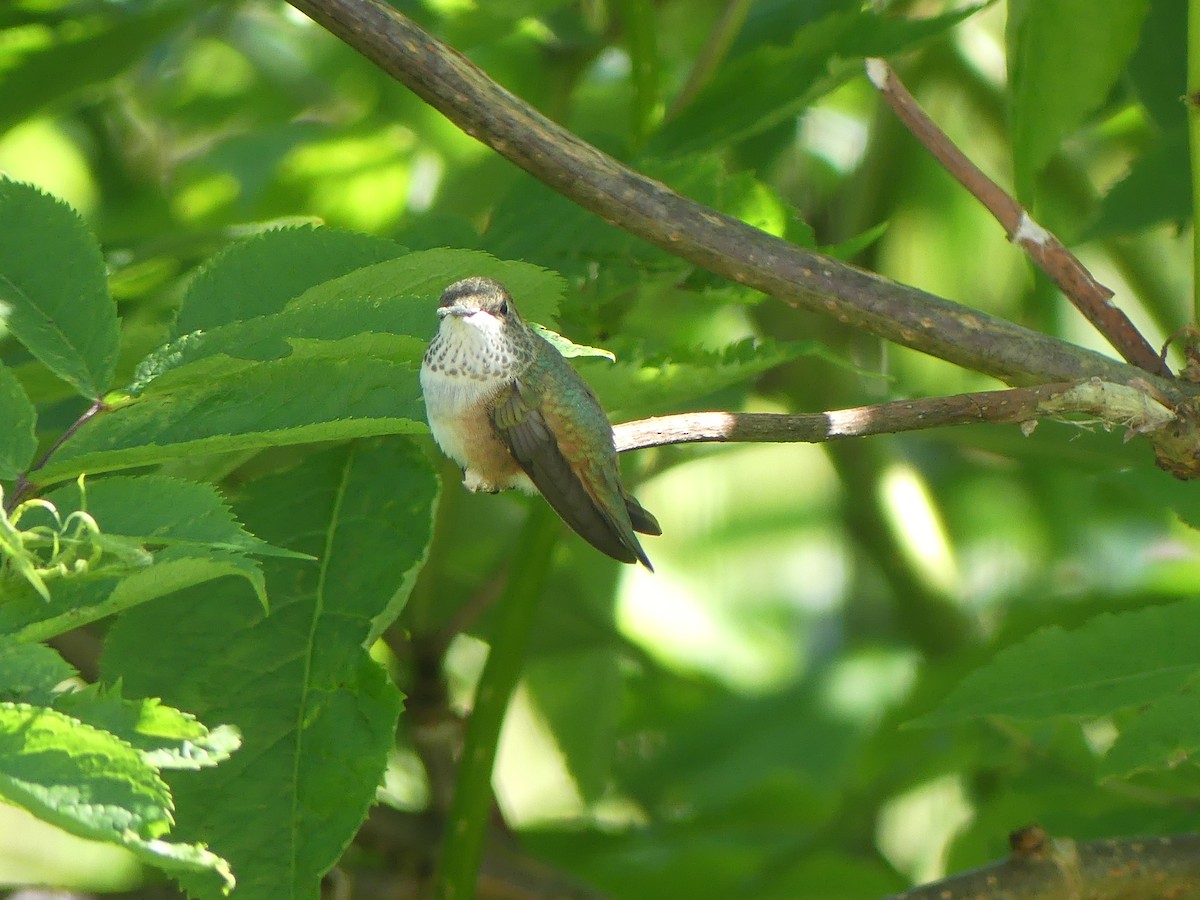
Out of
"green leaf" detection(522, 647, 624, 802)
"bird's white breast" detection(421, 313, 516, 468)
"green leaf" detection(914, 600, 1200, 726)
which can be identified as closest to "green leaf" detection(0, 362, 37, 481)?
"bird's white breast" detection(421, 313, 516, 468)

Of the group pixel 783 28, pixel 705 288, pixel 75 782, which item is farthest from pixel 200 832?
pixel 783 28

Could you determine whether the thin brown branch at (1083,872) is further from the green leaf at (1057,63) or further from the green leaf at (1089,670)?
the green leaf at (1057,63)

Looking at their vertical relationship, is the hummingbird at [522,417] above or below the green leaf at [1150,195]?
below

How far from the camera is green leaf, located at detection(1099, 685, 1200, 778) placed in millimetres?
1460

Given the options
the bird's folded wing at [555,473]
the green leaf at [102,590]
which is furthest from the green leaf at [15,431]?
the bird's folded wing at [555,473]

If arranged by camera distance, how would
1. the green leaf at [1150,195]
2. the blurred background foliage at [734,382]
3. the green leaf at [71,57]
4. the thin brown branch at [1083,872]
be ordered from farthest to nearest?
the green leaf at [71,57] < the green leaf at [1150,195] < the blurred background foliage at [734,382] < the thin brown branch at [1083,872]

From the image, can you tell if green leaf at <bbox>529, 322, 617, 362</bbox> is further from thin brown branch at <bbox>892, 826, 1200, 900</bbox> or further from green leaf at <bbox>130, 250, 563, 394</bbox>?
thin brown branch at <bbox>892, 826, 1200, 900</bbox>

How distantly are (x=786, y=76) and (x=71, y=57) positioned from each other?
4.28ft

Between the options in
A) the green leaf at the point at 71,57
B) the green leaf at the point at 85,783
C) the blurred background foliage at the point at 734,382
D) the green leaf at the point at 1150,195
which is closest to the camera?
the green leaf at the point at 85,783

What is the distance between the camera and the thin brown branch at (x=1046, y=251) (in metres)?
1.59

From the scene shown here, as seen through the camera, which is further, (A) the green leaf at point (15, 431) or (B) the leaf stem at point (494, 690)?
A: (B) the leaf stem at point (494, 690)

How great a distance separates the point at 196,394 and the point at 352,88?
2551 mm

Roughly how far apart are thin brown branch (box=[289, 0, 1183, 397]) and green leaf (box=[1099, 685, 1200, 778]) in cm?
36

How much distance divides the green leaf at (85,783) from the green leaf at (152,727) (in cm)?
4
